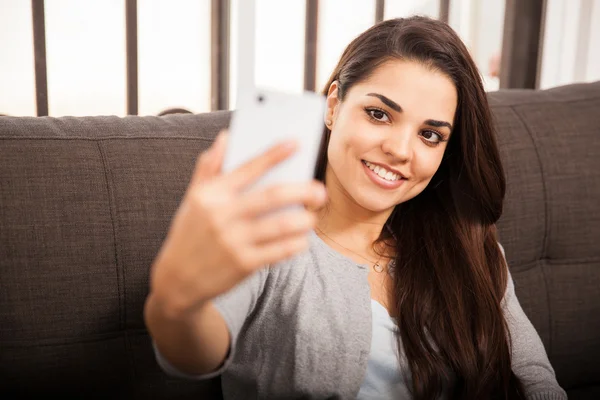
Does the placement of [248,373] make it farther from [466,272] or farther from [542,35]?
[542,35]

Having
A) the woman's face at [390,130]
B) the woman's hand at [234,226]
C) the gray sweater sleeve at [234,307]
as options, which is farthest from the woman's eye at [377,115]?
the woman's hand at [234,226]

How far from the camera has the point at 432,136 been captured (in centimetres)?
113

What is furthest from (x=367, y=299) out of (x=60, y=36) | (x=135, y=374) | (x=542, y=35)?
(x=542, y=35)

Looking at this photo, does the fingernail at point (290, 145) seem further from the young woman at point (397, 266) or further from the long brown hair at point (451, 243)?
the long brown hair at point (451, 243)

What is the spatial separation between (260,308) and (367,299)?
189 millimetres

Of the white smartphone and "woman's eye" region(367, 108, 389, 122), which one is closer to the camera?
the white smartphone

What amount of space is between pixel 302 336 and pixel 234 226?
0.50 meters

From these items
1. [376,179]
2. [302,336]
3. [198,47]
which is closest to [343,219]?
[376,179]

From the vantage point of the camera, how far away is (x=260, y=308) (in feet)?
3.38

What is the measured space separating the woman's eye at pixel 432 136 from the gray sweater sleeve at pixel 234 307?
0.34 m

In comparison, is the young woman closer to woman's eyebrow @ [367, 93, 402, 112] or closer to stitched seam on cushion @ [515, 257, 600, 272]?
woman's eyebrow @ [367, 93, 402, 112]

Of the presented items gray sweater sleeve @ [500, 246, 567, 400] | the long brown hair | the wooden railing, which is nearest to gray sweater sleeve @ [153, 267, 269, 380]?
the long brown hair

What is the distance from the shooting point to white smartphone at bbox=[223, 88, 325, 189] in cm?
60

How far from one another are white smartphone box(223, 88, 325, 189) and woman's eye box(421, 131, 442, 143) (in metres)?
0.53
